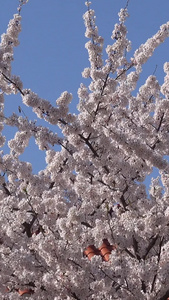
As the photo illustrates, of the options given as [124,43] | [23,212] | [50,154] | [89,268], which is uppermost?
[124,43]

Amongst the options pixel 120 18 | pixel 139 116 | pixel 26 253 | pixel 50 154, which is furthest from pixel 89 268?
pixel 120 18

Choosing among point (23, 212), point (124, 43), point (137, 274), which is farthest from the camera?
point (124, 43)

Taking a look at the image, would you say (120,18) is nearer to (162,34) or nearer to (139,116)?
(162,34)

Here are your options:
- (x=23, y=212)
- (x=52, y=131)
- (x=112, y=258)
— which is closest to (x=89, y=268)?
(x=112, y=258)

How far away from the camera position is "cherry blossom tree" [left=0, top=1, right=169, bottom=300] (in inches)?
243

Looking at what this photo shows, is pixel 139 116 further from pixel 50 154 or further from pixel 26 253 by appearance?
pixel 26 253

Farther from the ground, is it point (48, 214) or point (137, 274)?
point (48, 214)

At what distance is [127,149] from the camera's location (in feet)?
25.1

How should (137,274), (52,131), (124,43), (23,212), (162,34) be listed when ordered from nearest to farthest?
(137,274)
(23,212)
(52,131)
(124,43)
(162,34)

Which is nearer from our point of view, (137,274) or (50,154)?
(137,274)

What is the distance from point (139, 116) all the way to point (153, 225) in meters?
3.67

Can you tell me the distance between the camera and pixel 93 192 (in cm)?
750

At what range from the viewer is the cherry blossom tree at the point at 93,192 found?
6.18m

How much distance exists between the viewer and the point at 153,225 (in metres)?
6.68
